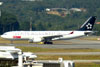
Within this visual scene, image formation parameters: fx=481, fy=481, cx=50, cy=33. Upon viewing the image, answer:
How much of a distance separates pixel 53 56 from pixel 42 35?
39.6 metres

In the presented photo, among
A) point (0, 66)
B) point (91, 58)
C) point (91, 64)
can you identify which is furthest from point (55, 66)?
point (91, 58)

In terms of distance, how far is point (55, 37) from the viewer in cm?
A: 10825

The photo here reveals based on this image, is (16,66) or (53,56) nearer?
(16,66)

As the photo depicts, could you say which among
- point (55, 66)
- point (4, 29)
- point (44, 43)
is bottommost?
point (55, 66)

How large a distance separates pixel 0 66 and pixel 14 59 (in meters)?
1.16

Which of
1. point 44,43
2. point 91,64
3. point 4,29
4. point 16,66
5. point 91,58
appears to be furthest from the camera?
point 4,29

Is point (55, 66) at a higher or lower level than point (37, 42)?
lower

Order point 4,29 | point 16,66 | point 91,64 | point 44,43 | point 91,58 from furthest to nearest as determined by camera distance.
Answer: point 4,29
point 44,43
point 91,58
point 91,64
point 16,66

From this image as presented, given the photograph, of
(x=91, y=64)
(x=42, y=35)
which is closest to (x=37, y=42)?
(x=42, y=35)

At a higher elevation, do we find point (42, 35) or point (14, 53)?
point (42, 35)

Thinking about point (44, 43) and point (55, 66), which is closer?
point (55, 66)

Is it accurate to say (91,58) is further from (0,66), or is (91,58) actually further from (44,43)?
(44,43)

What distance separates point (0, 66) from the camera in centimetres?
3534

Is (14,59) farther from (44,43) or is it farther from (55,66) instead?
(44,43)
